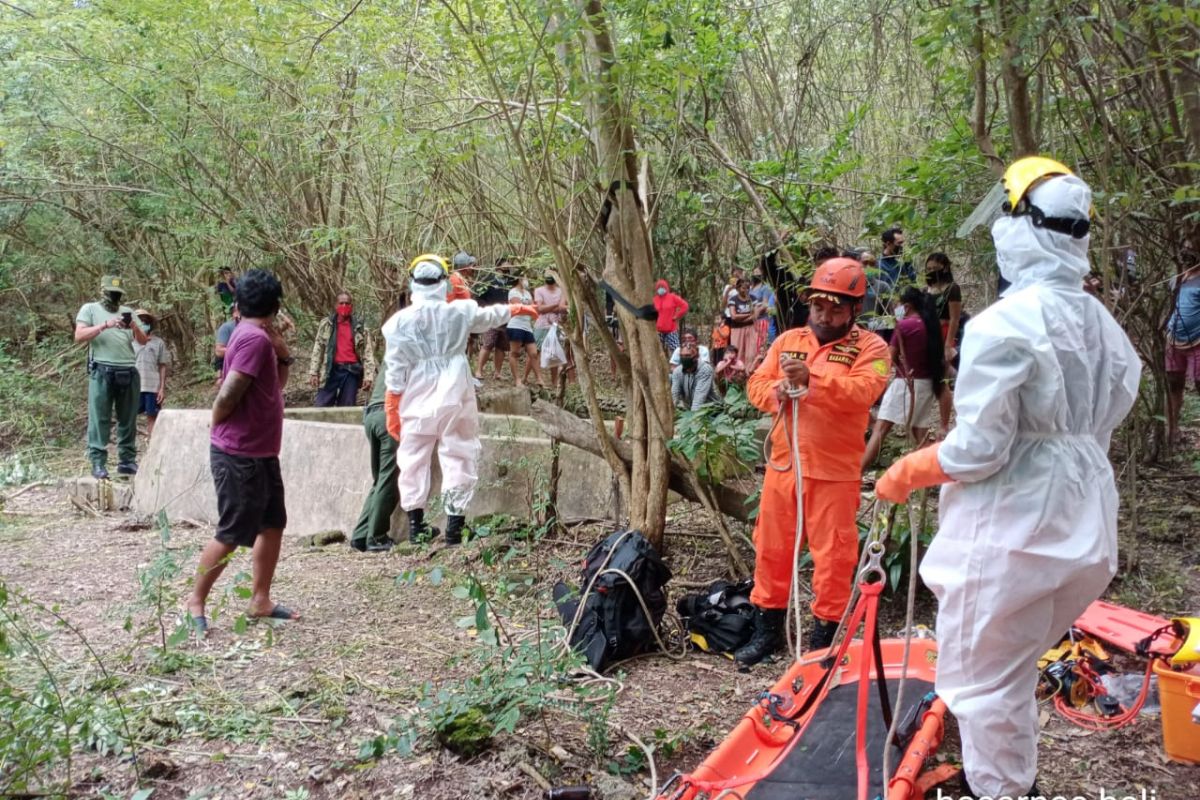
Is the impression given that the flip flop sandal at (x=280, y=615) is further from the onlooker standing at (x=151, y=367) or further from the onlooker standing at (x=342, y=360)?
the onlooker standing at (x=151, y=367)

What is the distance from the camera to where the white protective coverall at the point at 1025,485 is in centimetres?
248

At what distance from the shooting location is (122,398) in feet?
28.1

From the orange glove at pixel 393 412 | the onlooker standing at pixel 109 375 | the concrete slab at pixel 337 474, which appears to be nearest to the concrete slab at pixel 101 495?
the concrete slab at pixel 337 474

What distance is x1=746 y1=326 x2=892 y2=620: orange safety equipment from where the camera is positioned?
13.2 ft

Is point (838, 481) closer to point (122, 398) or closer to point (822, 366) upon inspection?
point (822, 366)

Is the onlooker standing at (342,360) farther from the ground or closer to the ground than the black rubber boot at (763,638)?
farther from the ground

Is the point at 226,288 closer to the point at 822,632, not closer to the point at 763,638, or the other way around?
the point at 763,638

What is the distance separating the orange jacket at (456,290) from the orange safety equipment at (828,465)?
9.65 ft

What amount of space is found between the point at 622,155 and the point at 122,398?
6024mm

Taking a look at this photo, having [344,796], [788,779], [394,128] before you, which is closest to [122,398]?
[394,128]

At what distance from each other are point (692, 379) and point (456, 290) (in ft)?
10.3

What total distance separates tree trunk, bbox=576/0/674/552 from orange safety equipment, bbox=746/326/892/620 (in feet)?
3.00

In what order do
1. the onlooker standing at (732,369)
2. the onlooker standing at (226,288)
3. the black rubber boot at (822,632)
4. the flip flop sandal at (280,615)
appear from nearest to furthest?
the black rubber boot at (822,632) < the flip flop sandal at (280,615) < the onlooker standing at (732,369) < the onlooker standing at (226,288)

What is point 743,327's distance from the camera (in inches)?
387
